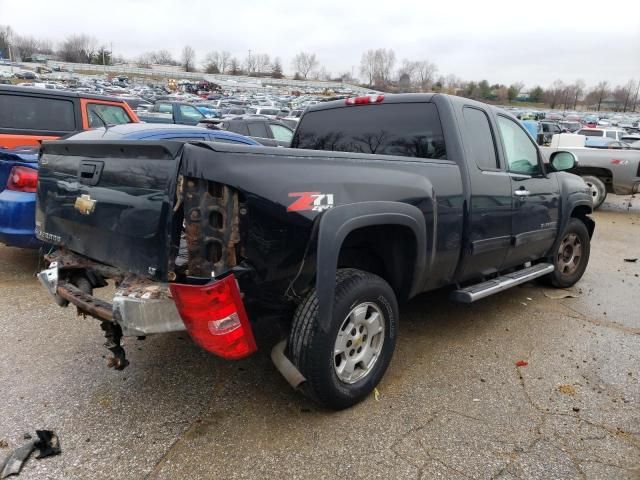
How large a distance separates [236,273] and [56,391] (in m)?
1.65

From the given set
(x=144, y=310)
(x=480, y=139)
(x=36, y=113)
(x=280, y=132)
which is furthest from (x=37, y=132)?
(x=280, y=132)

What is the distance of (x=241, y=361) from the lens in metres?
3.62

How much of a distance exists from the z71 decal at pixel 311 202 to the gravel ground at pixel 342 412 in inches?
50.2

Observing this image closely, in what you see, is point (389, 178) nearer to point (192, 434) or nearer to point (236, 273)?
point (236, 273)

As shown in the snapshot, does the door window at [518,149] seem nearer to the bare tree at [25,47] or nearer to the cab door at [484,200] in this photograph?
the cab door at [484,200]

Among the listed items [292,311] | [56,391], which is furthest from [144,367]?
[292,311]

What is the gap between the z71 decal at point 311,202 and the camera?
8.27 feet

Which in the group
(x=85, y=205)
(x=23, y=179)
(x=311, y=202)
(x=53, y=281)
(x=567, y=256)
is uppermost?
(x=311, y=202)

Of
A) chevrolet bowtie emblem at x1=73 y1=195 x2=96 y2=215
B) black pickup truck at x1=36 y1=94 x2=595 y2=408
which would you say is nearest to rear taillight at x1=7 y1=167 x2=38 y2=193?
black pickup truck at x1=36 y1=94 x2=595 y2=408

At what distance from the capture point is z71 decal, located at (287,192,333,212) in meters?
2.52

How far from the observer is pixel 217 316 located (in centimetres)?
235

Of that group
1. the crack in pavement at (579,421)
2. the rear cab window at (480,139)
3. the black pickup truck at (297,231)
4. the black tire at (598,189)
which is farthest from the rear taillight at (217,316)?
the black tire at (598,189)

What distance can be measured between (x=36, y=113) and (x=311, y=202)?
609 centimetres

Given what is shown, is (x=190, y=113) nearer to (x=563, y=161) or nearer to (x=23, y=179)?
(x=23, y=179)
